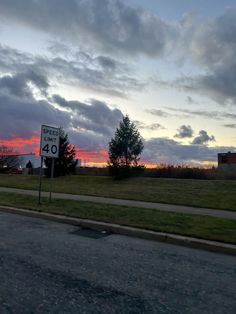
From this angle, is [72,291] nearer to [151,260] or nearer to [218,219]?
[151,260]

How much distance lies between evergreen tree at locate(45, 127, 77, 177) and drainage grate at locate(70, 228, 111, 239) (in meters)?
22.9

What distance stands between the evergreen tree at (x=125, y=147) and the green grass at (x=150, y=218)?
1409 centimetres

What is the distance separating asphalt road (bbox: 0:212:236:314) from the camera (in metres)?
3.89

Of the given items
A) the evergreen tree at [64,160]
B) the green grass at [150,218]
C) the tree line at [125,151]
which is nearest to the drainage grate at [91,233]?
the green grass at [150,218]

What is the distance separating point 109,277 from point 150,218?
475 centimetres

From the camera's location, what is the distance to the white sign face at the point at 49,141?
12.5 meters

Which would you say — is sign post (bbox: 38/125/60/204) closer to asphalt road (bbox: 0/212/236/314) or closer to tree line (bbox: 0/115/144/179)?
asphalt road (bbox: 0/212/236/314)

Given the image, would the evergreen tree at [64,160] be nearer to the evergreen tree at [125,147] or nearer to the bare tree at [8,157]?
the evergreen tree at [125,147]

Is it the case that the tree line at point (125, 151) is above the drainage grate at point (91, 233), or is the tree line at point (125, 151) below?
above

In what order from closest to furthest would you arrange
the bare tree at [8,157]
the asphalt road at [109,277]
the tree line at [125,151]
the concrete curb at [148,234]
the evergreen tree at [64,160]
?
the asphalt road at [109,277] < the concrete curb at [148,234] < the tree line at [125,151] < the evergreen tree at [64,160] < the bare tree at [8,157]

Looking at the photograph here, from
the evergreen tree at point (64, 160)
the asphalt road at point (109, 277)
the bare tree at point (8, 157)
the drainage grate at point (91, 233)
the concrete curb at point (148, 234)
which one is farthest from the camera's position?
the bare tree at point (8, 157)

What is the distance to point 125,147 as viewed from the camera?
26.8 meters

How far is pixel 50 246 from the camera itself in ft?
21.3

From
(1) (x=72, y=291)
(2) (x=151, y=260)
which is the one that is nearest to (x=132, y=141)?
(2) (x=151, y=260)
